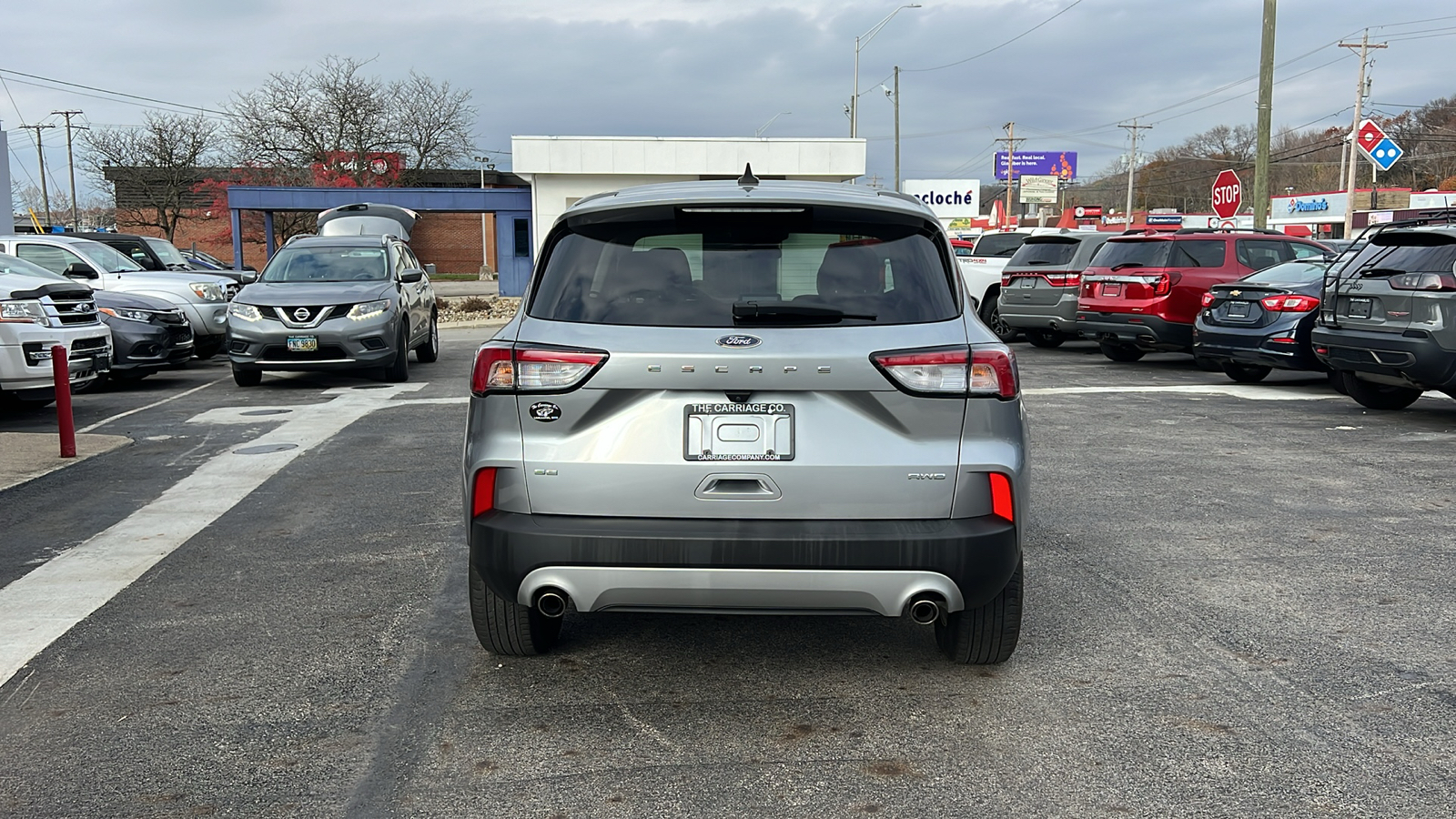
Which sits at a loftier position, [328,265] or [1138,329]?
[328,265]

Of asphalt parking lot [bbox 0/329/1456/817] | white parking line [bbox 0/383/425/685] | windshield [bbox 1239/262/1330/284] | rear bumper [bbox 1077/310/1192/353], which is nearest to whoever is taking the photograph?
asphalt parking lot [bbox 0/329/1456/817]

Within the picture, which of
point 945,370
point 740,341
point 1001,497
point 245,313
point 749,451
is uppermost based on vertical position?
point 740,341

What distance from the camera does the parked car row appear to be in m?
9.95

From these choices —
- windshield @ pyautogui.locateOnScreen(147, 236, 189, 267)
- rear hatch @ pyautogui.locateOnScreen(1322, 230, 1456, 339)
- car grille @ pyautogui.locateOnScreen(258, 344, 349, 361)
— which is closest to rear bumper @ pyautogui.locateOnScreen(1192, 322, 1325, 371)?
rear hatch @ pyautogui.locateOnScreen(1322, 230, 1456, 339)

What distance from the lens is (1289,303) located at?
1277cm

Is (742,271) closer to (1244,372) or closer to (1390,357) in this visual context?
(1390,357)

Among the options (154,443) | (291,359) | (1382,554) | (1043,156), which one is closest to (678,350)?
(1382,554)

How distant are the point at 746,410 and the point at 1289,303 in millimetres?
10777

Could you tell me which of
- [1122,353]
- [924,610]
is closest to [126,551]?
[924,610]

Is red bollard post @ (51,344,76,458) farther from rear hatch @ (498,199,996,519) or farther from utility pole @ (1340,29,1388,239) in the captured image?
utility pole @ (1340,29,1388,239)

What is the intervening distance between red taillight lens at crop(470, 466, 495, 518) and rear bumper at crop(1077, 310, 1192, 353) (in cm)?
1299

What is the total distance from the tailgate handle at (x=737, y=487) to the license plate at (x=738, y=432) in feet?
0.18

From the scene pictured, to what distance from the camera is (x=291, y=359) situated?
13.4m

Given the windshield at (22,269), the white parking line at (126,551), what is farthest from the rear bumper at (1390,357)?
the windshield at (22,269)
